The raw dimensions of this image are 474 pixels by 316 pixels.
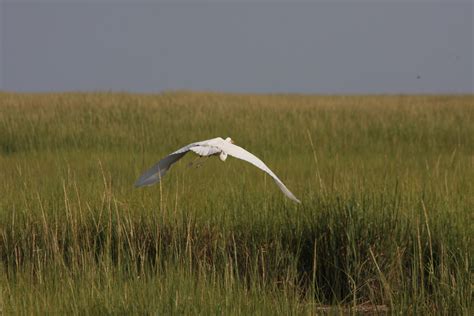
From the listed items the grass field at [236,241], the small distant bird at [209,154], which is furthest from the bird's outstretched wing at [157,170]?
the grass field at [236,241]

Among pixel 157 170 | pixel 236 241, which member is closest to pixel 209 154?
pixel 157 170

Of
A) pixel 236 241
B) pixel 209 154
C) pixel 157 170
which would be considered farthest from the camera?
pixel 236 241

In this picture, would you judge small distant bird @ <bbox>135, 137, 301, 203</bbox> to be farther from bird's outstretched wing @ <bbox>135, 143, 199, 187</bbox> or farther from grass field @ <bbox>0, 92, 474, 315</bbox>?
grass field @ <bbox>0, 92, 474, 315</bbox>

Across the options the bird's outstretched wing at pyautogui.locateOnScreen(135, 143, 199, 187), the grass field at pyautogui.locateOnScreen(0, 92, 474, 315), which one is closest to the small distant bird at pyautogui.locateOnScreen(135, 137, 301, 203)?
the bird's outstretched wing at pyautogui.locateOnScreen(135, 143, 199, 187)

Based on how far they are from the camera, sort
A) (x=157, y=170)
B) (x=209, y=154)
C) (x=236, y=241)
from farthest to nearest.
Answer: (x=236, y=241) → (x=157, y=170) → (x=209, y=154)

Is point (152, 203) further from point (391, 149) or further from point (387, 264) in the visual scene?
point (391, 149)

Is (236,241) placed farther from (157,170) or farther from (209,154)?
(209,154)

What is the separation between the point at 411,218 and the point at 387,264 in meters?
0.39

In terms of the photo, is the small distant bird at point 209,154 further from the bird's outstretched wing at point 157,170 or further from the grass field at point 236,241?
the grass field at point 236,241

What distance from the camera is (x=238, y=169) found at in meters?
7.14

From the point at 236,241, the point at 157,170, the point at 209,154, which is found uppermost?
the point at 209,154

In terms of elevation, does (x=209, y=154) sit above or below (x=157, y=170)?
above

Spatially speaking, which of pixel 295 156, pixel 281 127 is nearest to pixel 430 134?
pixel 281 127

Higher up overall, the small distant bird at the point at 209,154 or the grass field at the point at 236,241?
the small distant bird at the point at 209,154
